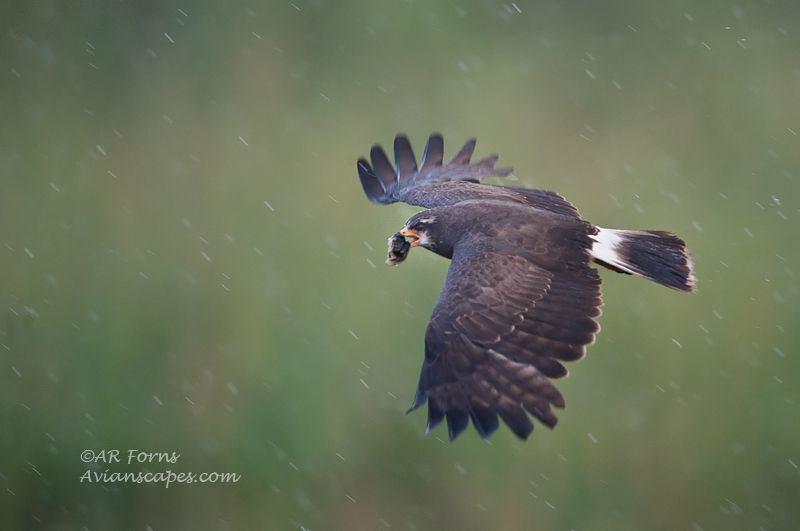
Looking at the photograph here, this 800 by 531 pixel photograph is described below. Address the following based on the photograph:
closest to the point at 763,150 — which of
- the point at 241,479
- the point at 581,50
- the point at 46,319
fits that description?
the point at 581,50

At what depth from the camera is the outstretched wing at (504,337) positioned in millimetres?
5359

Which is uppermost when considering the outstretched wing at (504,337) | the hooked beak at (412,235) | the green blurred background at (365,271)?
the outstretched wing at (504,337)

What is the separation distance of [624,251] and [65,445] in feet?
13.3

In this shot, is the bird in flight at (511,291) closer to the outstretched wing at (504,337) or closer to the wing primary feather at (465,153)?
the outstretched wing at (504,337)

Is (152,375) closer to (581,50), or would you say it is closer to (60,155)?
(60,155)

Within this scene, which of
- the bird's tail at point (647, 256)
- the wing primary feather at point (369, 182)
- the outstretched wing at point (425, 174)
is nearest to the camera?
the bird's tail at point (647, 256)

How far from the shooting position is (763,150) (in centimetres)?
869

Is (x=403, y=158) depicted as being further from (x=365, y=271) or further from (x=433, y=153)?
(x=365, y=271)

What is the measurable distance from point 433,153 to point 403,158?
0.71ft

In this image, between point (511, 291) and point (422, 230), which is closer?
point (511, 291)

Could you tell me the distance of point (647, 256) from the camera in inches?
261

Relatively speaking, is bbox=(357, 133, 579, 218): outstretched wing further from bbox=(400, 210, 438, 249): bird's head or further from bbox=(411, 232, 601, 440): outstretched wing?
bbox=(411, 232, 601, 440): outstretched wing

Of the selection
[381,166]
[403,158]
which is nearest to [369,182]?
[381,166]

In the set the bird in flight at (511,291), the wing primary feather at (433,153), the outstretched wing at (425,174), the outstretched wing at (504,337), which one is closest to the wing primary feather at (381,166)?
the outstretched wing at (425,174)
